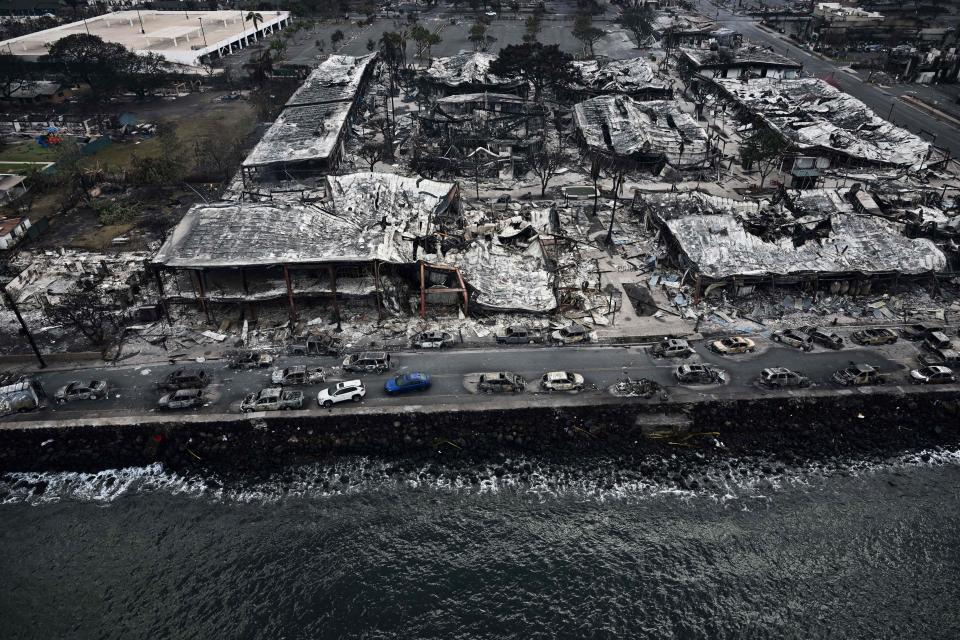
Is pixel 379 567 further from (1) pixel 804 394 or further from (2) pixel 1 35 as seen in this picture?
(2) pixel 1 35

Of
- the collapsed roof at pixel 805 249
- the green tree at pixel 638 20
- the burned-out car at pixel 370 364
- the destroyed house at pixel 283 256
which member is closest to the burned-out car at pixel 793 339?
the collapsed roof at pixel 805 249

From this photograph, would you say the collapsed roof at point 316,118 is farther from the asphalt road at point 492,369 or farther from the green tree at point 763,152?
the green tree at point 763,152

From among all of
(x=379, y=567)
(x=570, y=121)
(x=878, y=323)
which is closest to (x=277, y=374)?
(x=379, y=567)

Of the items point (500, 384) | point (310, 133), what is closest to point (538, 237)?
point (500, 384)

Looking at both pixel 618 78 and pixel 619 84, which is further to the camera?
pixel 618 78

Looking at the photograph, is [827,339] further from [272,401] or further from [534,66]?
[534,66]

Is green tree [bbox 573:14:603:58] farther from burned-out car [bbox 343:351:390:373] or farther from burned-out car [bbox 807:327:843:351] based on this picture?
burned-out car [bbox 343:351:390:373]
